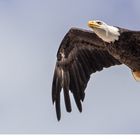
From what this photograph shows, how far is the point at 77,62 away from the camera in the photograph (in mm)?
17234

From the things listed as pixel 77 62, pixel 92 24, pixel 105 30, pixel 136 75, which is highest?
pixel 92 24

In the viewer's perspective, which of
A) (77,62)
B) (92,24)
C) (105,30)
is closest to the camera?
(92,24)

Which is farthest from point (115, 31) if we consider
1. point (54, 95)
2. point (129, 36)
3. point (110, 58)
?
point (54, 95)

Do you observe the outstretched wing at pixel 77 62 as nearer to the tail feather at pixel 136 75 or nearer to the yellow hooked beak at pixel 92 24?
the tail feather at pixel 136 75

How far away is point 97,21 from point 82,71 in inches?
115

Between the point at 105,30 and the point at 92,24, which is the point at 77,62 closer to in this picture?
the point at 105,30

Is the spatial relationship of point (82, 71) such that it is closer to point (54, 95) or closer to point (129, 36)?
point (54, 95)

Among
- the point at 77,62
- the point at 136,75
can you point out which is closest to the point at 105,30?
the point at 136,75

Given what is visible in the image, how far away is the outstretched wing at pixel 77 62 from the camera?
16422 millimetres

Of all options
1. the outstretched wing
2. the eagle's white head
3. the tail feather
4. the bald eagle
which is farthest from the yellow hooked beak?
the outstretched wing

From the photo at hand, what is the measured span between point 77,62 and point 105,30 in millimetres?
2864

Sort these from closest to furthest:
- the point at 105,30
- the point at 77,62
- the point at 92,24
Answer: the point at 92,24 < the point at 105,30 < the point at 77,62

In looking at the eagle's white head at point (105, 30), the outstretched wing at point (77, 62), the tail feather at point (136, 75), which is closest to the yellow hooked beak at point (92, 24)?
the eagle's white head at point (105, 30)

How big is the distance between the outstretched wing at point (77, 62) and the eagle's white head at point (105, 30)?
1715 mm
